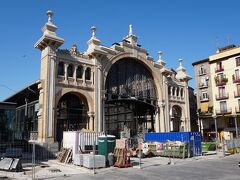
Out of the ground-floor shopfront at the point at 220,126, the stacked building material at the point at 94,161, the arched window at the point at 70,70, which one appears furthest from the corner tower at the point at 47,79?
the ground-floor shopfront at the point at 220,126

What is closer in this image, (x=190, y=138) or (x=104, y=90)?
(x=190, y=138)

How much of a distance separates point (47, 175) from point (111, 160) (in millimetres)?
6011

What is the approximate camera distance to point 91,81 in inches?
1264

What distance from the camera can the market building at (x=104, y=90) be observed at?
2811 centimetres

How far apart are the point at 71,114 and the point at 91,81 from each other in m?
4.52

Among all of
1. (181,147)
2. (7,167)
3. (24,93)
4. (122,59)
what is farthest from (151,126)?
(7,167)

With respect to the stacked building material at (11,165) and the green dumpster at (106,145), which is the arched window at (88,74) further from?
the stacked building material at (11,165)

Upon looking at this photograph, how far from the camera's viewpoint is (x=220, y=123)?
53062mm

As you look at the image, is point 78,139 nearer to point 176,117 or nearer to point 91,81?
point 91,81

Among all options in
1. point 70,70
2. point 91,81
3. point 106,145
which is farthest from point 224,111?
point 106,145

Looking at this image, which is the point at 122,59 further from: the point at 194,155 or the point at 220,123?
the point at 220,123

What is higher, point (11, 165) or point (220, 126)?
point (220, 126)

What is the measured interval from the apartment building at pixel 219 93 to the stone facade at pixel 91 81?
12.0m

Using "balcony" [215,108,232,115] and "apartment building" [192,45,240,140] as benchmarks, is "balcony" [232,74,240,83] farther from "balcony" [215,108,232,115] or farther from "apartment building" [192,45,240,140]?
"balcony" [215,108,232,115]
